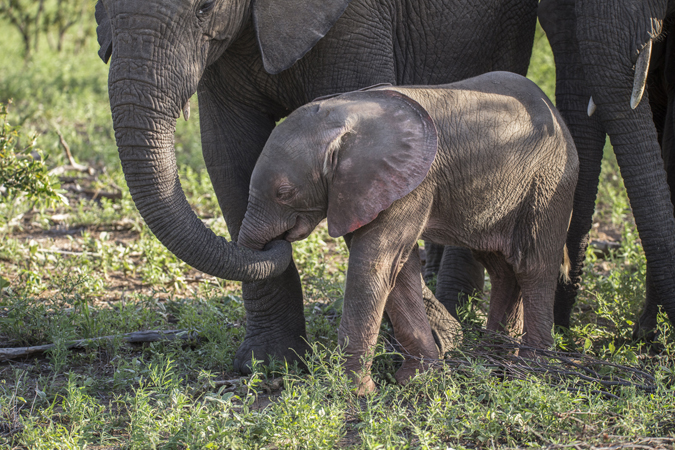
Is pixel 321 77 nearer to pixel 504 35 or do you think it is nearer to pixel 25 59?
pixel 504 35

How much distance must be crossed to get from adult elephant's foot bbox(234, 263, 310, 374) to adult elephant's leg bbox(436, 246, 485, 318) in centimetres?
105

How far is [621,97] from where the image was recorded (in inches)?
158

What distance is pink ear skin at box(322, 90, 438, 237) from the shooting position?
11.5 feet

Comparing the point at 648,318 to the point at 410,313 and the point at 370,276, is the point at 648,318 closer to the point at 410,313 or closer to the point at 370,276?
the point at 410,313

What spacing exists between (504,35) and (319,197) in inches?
68.3

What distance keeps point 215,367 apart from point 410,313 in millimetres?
1205

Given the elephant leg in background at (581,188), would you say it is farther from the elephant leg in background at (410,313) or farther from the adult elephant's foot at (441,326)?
the elephant leg in background at (410,313)

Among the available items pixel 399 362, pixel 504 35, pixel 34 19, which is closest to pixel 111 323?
pixel 399 362

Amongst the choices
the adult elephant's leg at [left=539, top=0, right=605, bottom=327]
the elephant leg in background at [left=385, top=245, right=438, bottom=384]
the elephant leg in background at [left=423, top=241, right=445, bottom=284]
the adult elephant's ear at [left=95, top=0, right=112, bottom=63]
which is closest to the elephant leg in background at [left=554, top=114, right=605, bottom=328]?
the adult elephant's leg at [left=539, top=0, right=605, bottom=327]

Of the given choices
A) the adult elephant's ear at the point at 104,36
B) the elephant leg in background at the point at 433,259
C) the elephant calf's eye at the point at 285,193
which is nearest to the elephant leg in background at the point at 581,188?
the elephant leg in background at the point at 433,259

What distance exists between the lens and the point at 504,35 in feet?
15.1

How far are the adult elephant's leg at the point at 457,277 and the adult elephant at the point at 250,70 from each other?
3.33ft

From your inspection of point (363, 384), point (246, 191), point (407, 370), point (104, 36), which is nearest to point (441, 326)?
point (407, 370)

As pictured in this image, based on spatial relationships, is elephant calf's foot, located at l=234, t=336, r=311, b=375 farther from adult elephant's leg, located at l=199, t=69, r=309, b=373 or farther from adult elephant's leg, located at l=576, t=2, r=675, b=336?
adult elephant's leg, located at l=576, t=2, r=675, b=336
